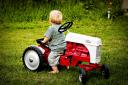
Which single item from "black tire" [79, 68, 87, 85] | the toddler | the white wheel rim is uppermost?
the toddler

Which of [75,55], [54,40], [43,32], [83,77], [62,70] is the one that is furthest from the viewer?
[43,32]

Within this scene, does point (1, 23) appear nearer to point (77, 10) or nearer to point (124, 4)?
point (77, 10)

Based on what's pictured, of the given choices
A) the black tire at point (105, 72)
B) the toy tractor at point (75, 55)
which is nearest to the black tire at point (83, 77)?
the toy tractor at point (75, 55)

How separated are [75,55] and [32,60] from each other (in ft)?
1.89

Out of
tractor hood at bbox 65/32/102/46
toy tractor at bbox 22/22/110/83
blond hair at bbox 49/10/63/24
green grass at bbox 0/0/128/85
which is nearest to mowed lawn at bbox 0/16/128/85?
green grass at bbox 0/0/128/85

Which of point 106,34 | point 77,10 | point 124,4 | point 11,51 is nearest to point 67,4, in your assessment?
point 77,10

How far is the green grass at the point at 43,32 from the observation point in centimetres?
612

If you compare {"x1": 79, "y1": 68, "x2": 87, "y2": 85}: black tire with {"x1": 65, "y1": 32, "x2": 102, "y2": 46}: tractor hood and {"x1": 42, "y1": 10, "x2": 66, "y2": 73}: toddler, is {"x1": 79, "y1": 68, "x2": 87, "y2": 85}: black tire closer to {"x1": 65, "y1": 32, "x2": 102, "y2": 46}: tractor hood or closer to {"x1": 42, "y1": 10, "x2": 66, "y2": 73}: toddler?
{"x1": 65, "y1": 32, "x2": 102, "y2": 46}: tractor hood

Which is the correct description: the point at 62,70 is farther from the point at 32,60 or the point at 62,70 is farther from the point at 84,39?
the point at 84,39

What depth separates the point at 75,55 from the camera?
6.29 metres

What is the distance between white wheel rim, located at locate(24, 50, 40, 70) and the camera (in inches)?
252

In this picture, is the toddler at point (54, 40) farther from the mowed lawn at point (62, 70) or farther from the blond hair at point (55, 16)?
the mowed lawn at point (62, 70)

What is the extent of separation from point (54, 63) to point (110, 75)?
72cm

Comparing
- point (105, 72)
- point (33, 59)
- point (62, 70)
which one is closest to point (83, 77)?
point (105, 72)
